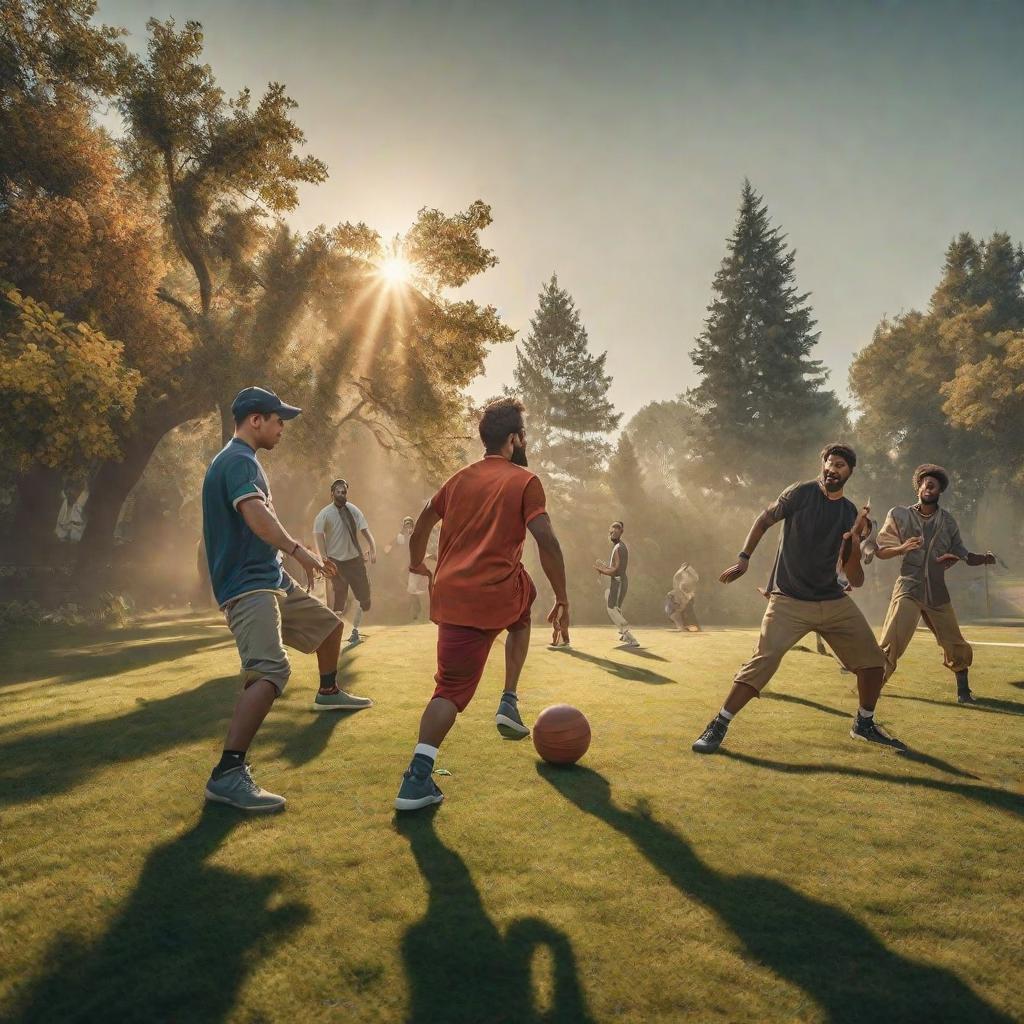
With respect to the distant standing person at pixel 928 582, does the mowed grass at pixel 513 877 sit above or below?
below

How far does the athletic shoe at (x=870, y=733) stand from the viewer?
575 cm

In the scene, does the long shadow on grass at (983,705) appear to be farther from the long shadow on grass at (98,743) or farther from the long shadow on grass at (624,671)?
the long shadow on grass at (98,743)

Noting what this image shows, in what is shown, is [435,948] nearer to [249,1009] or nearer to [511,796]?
[249,1009]

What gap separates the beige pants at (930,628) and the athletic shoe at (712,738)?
3.61 metres

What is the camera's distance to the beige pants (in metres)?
7.88

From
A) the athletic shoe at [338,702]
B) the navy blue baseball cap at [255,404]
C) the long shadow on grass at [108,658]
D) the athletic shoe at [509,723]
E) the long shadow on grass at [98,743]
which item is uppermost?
the navy blue baseball cap at [255,404]

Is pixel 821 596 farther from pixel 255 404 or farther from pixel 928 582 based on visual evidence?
pixel 255 404

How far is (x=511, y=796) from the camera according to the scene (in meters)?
4.27

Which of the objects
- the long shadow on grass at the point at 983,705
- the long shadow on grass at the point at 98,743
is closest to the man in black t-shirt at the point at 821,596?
the long shadow on grass at the point at 983,705

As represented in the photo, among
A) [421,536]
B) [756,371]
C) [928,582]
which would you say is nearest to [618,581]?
[928,582]

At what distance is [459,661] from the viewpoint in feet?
13.8

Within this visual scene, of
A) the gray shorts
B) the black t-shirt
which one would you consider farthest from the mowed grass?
the black t-shirt

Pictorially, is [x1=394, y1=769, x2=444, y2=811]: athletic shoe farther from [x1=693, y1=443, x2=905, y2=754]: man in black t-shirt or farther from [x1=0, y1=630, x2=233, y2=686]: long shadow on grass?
[x1=0, y1=630, x2=233, y2=686]: long shadow on grass

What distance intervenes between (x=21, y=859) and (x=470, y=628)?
2611mm
